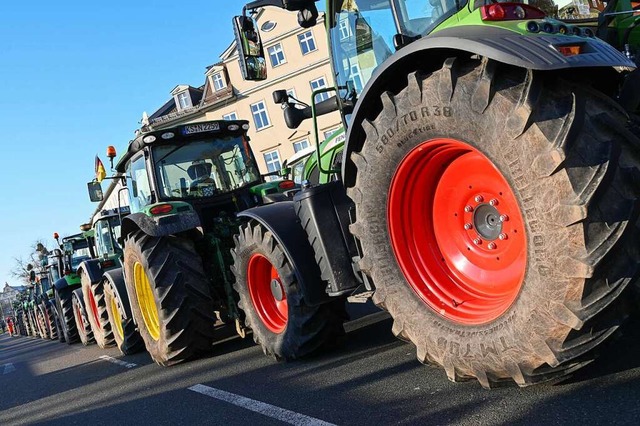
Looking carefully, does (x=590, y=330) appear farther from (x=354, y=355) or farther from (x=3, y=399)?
(x=3, y=399)

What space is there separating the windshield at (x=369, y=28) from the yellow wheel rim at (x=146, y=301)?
362cm

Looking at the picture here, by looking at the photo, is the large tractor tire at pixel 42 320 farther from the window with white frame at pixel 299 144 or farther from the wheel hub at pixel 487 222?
the wheel hub at pixel 487 222

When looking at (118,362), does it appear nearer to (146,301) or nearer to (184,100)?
(146,301)

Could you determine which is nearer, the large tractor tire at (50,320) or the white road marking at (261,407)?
the white road marking at (261,407)

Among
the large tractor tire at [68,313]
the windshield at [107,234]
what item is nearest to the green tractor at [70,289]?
the large tractor tire at [68,313]

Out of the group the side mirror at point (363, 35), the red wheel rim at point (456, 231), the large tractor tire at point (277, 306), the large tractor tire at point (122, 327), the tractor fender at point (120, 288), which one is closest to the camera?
the red wheel rim at point (456, 231)

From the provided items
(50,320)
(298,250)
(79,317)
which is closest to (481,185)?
(298,250)

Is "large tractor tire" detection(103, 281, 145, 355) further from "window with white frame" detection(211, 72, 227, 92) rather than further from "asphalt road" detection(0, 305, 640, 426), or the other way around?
"window with white frame" detection(211, 72, 227, 92)

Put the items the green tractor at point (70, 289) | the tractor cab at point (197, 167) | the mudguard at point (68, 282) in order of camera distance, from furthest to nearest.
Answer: the mudguard at point (68, 282) < the green tractor at point (70, 289) < the tractor cab at point (197, 167)

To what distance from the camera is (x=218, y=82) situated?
126 ft

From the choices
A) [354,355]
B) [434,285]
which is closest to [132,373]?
[354,355]

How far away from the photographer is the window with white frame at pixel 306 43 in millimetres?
34344

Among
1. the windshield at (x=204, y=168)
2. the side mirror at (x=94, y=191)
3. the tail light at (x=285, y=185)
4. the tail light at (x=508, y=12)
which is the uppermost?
the side mirror at (x=94, y=191)

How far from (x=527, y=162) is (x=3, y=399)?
7.44 metres
